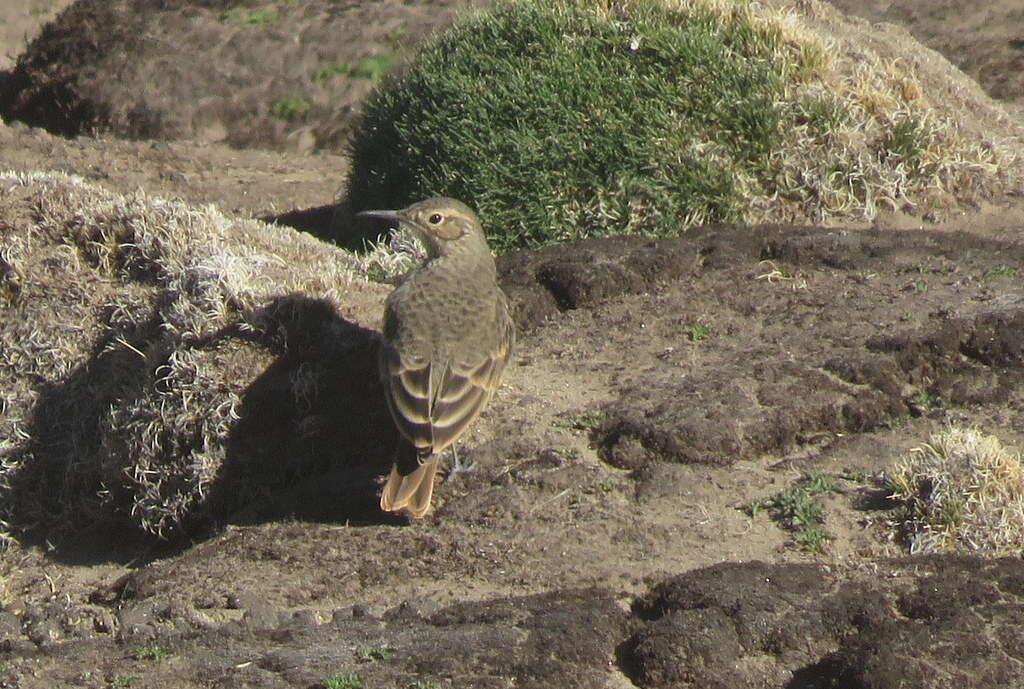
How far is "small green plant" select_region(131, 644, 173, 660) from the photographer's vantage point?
498cm

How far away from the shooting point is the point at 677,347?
23.5 ft

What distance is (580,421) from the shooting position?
650 cm

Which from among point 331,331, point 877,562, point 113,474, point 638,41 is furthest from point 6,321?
point 877,562

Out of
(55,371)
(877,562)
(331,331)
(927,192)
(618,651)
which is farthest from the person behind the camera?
(927,192)

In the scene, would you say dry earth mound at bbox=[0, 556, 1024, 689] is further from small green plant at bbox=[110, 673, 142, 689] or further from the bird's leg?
the bird's leg

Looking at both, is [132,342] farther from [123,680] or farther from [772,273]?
[772,273]

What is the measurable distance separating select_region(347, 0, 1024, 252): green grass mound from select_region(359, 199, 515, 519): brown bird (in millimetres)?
1588

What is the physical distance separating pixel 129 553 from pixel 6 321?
1672 mm

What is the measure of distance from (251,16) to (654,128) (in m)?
7.88

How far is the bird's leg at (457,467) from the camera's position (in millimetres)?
6227

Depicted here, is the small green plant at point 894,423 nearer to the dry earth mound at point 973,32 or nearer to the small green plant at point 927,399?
the small green plant at point 927,399

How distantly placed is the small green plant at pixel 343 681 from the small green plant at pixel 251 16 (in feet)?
38.3

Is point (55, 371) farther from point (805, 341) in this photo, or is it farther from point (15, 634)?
point (805, 341)

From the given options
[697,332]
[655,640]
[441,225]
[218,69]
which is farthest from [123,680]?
[218,69]
